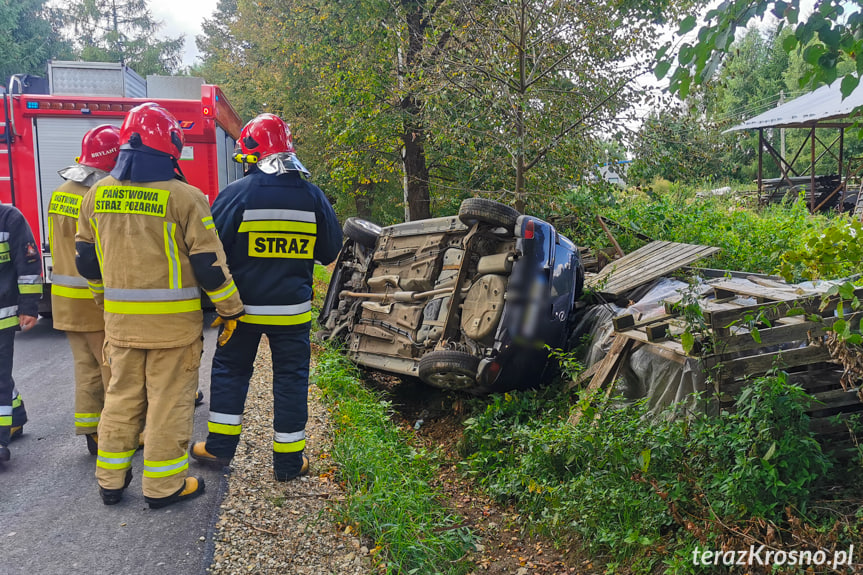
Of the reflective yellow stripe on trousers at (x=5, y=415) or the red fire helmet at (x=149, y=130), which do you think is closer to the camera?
the red fire helmet at (x=149, y=130)

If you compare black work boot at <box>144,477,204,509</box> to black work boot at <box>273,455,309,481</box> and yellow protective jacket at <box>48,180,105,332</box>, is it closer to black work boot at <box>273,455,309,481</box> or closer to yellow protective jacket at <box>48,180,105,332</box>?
black work boot at <box>273,455,309,481</box>

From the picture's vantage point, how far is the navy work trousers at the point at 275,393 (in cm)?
398

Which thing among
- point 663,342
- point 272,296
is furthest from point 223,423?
point 663,342

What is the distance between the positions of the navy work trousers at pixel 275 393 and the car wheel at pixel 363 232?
131 inches

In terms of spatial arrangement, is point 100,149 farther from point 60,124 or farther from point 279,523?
point 60,124

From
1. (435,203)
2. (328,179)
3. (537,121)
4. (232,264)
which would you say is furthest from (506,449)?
(328,179)

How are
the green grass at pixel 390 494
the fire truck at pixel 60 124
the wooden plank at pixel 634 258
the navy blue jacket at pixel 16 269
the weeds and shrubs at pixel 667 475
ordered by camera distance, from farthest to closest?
the fire truck at pixel 60 124 < the wooden plank at pixel 634 258 < the navy blue jacket at pixel 16 269 < the green grass at pixel 390 494 < the weeds and shrubs at pixel 667 475

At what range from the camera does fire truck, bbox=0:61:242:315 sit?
26.0 ft

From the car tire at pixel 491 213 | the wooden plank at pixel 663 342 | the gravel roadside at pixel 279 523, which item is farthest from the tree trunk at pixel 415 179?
the gravel roadside at pixel 279 523

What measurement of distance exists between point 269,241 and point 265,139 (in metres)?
0.68

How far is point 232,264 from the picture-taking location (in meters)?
4.04

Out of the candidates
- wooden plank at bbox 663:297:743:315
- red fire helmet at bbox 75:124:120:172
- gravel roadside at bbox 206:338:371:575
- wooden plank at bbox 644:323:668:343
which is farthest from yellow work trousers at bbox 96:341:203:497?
wooden plank at bbox 663:297:743:315

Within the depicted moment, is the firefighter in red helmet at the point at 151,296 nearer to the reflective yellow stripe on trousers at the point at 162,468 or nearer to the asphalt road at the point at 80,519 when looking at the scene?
the reflective yellow stripe on trousers at the point at 162,468

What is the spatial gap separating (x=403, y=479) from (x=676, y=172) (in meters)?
5.90
